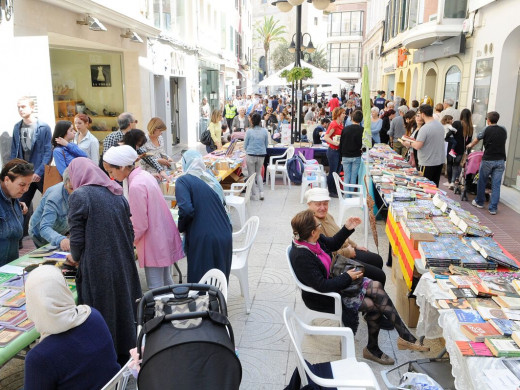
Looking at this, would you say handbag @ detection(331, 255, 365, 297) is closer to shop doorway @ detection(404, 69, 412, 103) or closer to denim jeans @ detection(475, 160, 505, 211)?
denim jeans @ detection(475, 160, 505, 211)

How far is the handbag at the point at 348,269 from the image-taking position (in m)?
3.69

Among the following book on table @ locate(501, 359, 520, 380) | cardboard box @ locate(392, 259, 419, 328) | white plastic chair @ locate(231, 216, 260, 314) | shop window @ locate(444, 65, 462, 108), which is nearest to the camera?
book on table @ locate(501, 359, 520, 380)

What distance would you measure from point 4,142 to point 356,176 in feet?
20.3

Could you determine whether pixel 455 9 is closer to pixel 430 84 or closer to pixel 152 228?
pixel 430 84

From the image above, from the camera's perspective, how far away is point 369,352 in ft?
12.4

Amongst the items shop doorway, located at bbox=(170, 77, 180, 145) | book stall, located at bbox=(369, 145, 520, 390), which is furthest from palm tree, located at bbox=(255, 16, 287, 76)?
book stall, located at bbox=(369, 145, 520, 390)

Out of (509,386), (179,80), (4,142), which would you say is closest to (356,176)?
(4,142)

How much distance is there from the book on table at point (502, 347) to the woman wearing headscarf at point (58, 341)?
2.15 metres

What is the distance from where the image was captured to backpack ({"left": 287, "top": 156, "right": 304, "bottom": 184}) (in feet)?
33.8

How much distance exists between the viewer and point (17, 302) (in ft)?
9.58

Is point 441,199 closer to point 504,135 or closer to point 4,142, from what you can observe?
point 504,135

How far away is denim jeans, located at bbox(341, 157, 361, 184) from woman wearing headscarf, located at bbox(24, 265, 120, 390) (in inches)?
273

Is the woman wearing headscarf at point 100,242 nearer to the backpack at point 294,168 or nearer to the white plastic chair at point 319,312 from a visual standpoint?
the white plastic chair at point 319,312

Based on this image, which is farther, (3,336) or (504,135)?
(504,135)
